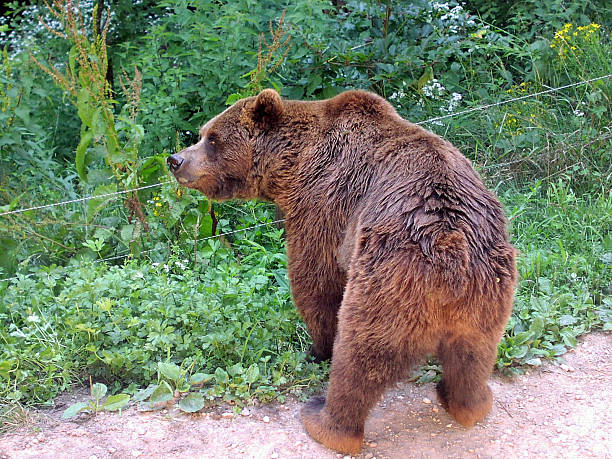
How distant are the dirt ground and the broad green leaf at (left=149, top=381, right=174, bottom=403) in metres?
0.08

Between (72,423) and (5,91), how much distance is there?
333 centimetres

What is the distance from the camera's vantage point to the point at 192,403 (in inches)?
153

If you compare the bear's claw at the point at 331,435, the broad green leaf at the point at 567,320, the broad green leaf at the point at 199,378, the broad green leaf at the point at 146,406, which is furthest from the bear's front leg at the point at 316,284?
the broad green leaf at the point at 567,320

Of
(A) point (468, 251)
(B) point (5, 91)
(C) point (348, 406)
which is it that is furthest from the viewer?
(B) point (5, 91)

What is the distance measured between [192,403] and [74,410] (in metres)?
0.65

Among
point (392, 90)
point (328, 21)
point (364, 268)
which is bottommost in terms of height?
point (364, 268)

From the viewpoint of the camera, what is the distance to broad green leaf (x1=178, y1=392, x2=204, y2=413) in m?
3.84

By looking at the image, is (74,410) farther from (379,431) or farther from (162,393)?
(379,431)

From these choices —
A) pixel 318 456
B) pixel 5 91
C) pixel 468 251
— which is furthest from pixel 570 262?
pixel 5 91

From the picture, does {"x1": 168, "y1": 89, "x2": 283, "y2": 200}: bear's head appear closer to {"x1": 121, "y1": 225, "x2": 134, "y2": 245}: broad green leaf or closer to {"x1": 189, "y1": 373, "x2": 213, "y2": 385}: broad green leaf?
{"x1": 189, "y1": 373, "x2": 213, "y2": 385}: broad green leaf

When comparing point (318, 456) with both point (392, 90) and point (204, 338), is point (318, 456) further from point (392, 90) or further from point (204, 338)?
point (392, 90)

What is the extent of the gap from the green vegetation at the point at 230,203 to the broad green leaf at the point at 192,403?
15mm

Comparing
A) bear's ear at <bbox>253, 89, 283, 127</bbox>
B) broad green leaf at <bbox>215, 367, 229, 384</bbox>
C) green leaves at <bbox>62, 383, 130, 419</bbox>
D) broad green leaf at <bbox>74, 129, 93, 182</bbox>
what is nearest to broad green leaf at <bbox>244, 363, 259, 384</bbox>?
broad green leaf at <bbox>215, 367, 229, 384</bbox>

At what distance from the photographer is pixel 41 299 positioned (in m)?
4.76
